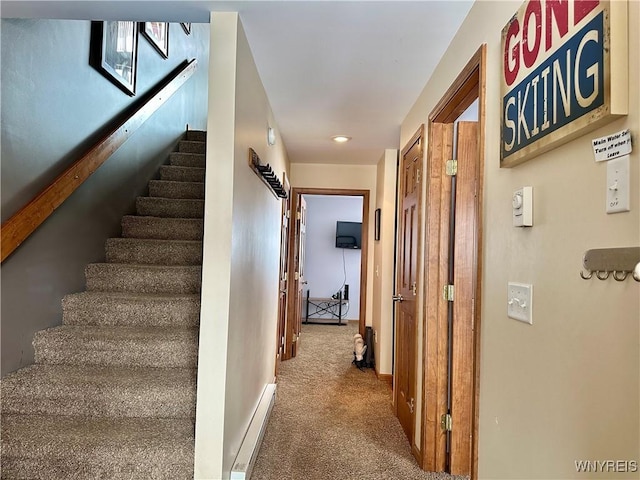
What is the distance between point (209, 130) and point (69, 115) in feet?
3.93

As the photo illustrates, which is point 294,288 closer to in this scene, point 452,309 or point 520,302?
point 452,309

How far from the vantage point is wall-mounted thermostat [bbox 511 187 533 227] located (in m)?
1.09

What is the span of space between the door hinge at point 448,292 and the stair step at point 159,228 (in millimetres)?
1861

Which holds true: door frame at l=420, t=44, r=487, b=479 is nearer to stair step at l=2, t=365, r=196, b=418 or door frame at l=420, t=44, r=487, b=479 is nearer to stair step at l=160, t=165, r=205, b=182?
stair step at l=2, t=365, r=196, b=418

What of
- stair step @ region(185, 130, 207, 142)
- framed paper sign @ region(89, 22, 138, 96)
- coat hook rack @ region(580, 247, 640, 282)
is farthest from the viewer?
stair step @ region(185, 130, 207, 142)

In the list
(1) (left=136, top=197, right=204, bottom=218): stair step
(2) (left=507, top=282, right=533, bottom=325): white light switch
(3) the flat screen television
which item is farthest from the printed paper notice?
(3) the flat screen television

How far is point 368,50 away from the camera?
199 cm

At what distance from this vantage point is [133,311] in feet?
7.78

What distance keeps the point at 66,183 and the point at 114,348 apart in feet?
3.00

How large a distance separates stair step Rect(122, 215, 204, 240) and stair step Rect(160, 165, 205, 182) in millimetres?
668

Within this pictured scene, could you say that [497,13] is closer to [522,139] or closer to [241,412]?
[522,139]

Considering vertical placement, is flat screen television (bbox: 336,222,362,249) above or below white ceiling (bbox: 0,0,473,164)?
below

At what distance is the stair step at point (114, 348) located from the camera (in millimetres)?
2088

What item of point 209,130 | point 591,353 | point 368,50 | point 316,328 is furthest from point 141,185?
point 316,328
